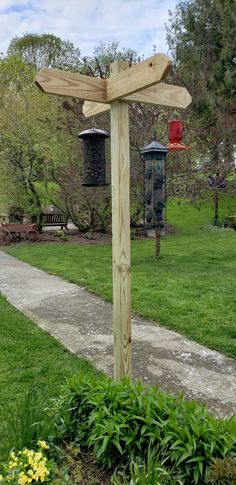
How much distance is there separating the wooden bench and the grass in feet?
30.7

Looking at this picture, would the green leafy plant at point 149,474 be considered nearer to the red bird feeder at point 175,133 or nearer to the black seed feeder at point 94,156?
the black seed feeder at point 94,156

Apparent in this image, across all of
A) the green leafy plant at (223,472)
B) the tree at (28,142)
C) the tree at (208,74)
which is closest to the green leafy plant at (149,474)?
the green leafy plant at (223,472)

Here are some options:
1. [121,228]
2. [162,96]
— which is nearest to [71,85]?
[162,96]

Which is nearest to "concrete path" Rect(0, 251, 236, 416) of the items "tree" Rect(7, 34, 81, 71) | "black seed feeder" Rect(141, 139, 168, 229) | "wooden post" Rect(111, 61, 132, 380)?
"wooden post" Rect(111, 61, 132, 380)

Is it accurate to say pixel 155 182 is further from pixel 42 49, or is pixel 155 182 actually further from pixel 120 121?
pixel 42 49

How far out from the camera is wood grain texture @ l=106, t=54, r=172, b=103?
1.97 meters

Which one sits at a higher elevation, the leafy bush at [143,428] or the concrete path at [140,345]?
the leafy bush at [143,428]

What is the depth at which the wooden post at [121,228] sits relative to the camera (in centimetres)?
245

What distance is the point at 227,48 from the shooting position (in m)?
14.9

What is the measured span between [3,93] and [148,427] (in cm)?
1241

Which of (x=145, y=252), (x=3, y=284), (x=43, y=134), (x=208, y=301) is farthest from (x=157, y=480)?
(x=43, y=134)

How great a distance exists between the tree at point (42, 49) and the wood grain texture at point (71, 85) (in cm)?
2734

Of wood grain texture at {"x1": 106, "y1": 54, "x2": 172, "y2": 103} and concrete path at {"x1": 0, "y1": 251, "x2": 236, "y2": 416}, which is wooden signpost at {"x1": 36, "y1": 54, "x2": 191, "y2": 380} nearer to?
wood grain texture at {"x1": 106, "y1": 54, "x2": 172, "y2": 103}

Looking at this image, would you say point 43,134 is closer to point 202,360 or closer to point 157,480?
point 202,360
